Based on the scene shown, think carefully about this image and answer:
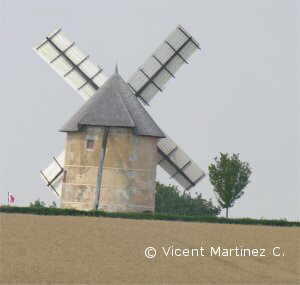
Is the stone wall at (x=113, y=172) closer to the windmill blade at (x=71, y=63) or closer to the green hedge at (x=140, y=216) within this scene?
the green hedge at (x=140, y=216)

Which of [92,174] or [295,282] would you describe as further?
[92,174]

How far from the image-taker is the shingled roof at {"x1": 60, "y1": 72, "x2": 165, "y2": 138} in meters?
51.0

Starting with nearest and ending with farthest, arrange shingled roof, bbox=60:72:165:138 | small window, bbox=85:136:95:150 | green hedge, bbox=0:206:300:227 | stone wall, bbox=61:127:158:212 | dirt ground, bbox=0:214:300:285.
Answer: dirt ground, bbox=0:214:300:285, green hedge, bbox=0:206:300:227, stone wall, bbox=61:127:158:212, shingled roof, bbox=60:72:165:138, small window, bbox=85:136:95:150

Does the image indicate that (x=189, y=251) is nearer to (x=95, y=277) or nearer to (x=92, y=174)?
(x=95, y=277)

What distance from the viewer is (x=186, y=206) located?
9038cm

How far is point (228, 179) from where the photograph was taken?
6275cm

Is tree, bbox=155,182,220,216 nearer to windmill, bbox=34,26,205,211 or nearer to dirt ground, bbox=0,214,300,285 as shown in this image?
windmill, bbox=34,26,205,211

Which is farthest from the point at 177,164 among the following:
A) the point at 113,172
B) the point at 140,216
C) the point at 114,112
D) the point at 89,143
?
the point at 140,216

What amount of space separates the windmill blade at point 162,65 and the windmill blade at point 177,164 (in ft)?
9.14

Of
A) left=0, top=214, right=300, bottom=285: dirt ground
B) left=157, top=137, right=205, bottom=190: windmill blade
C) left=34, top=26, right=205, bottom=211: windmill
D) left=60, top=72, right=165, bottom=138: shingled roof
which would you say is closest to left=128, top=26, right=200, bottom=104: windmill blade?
left=34, top=26, right=205, bottom=211: windmill

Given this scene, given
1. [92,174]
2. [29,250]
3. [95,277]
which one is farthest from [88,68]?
[95,277]

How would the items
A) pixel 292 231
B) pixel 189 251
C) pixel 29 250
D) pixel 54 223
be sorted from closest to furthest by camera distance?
pixel 29 250, pixel 189 251, pixel 54 223, pixel 292 231

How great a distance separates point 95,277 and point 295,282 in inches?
242

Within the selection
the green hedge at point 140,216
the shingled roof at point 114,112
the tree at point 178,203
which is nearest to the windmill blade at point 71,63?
the shingled roof at point 114,112
